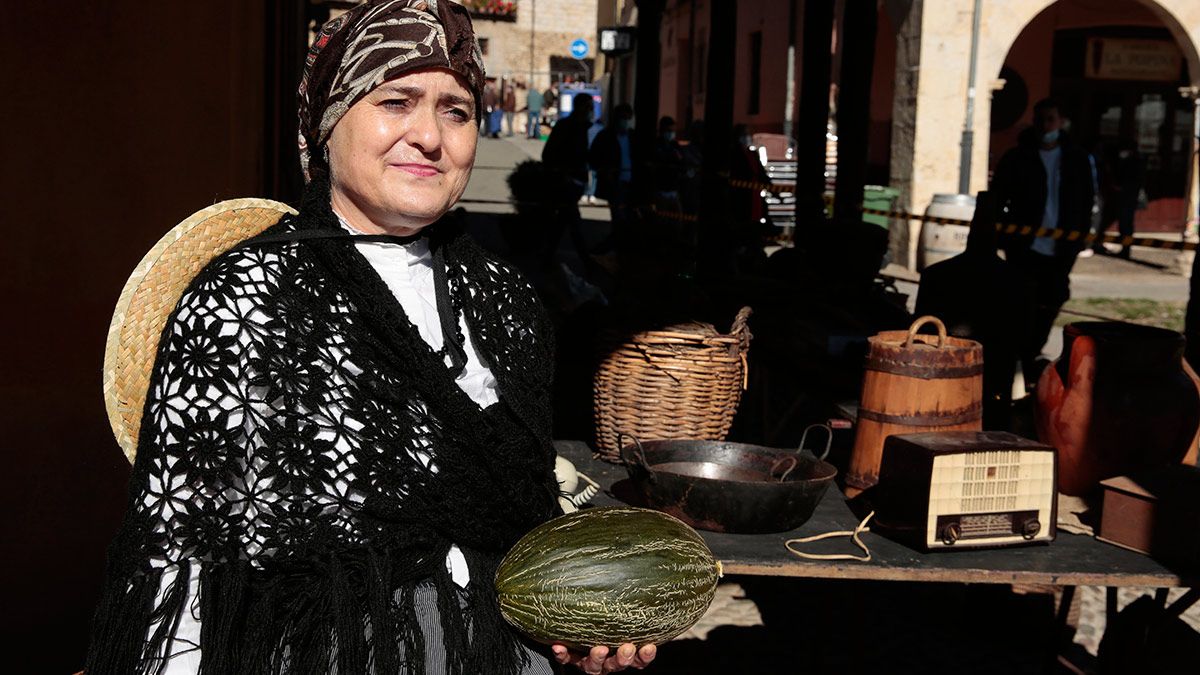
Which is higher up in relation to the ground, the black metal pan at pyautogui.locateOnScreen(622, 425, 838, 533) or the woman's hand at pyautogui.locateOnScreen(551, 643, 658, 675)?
the black metal pan at pyautogui.locateOnScreen(622, 425, 838, 533)

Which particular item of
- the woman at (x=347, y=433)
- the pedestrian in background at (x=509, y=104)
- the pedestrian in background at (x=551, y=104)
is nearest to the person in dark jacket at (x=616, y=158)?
the woman at (x=347, y=433)

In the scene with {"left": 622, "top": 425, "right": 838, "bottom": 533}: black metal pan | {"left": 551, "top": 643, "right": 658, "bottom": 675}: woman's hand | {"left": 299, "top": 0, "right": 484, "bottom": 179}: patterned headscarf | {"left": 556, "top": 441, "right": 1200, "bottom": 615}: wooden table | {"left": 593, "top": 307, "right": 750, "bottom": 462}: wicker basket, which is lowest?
{"left": 556, "top": 441, "right": 1200, "bottom": 615}: wooden table

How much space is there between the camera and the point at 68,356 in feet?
11.7

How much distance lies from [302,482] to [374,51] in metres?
0.66

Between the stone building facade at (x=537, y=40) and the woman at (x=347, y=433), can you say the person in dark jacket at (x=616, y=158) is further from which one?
the stone building facade at (x=537, y=40)

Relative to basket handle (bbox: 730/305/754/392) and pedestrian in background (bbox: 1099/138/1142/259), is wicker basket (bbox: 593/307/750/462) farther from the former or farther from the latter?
pedestrian in background (bbox: 1099/138/1142/259)

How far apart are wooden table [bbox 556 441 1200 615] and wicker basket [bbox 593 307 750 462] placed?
1.74 ft

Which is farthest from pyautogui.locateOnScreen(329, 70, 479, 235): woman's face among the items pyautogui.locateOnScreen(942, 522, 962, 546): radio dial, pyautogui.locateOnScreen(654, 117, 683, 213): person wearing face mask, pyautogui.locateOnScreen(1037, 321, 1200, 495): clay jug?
pyautogui.locateOnScreen(654, 117, 683, 213): person wearing face mask

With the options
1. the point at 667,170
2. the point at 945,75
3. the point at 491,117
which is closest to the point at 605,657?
the point at 667,170

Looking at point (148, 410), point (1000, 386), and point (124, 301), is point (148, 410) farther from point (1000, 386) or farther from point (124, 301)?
point (1000, 386)

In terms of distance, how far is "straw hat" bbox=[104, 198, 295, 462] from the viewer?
185 centimetres

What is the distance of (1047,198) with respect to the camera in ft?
32.0

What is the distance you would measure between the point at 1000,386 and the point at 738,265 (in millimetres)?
6574

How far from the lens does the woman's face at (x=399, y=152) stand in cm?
188
